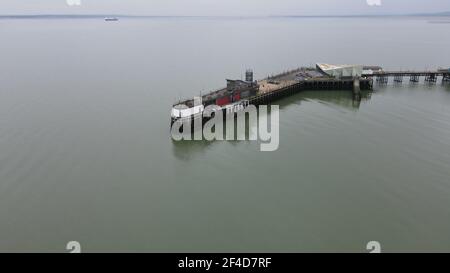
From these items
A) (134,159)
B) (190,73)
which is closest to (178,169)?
(134,159)

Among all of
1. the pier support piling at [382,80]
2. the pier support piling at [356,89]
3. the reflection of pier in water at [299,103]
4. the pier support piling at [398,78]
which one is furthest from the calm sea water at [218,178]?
the pier support piling at [398,78]

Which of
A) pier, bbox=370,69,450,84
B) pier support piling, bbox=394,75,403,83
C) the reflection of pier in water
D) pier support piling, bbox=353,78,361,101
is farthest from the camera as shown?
pier support piling, bbox=394,75,403,83

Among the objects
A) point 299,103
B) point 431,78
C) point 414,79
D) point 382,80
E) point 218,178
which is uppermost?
point 431,78

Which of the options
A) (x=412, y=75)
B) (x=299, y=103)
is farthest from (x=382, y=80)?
(x=299, y=103)

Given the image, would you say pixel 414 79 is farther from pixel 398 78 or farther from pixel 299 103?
pixel 299 103

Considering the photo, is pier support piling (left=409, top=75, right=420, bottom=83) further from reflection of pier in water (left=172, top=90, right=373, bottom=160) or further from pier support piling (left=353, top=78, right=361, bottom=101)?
pier support piling (left=353, top=78, right=361, bottom=101)

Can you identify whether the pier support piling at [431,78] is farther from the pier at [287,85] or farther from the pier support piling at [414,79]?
the pier support piling at [414,79]

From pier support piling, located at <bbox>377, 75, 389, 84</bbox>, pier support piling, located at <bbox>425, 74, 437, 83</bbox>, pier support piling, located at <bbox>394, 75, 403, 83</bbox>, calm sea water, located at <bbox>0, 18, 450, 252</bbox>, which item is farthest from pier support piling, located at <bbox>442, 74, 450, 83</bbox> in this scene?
calm sea water, located at <bbox>0, 18, 450, 252</bbox>

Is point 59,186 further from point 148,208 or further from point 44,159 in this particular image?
point 148,208
